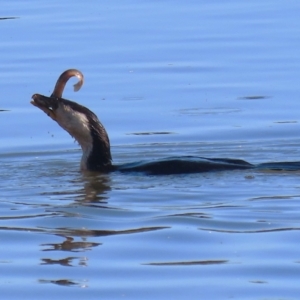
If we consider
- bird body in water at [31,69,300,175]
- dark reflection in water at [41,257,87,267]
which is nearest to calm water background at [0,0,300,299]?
dark reflection in water at [41,257,87,267]

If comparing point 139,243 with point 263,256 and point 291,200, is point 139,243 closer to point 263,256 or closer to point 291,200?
point 263,256

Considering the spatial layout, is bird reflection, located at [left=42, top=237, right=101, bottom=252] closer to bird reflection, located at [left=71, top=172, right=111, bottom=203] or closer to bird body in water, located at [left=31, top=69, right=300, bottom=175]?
bird reflection, located at [left=71, top=172, right=111, bottom=203]

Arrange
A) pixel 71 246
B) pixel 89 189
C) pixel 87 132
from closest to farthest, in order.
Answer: pixel 71 246, pixel 89 189, pixel 87 132

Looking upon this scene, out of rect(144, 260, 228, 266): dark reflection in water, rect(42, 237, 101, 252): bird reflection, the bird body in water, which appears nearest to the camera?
rect(144, 260, 228, 266): dark reflection in water

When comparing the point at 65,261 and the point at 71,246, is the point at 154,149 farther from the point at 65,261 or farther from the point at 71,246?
the point at 65,261

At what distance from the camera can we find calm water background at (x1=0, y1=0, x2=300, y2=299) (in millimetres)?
7426

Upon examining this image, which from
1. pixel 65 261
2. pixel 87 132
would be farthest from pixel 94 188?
pixel 65 261

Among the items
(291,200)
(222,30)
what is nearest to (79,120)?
(291,200)

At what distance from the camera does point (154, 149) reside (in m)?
12.6

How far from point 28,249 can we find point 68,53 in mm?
9195

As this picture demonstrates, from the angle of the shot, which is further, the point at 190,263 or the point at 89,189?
the point at 89,189

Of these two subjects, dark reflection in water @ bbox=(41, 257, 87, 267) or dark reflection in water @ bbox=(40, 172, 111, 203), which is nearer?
dark reflection in water @ bbox=(41, 257, 87, 267)

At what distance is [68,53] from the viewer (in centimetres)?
1703

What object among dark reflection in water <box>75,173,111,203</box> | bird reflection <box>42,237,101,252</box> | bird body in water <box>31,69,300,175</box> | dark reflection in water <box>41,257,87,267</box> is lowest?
dark reflection in water <box>41,257,87,267</box>
